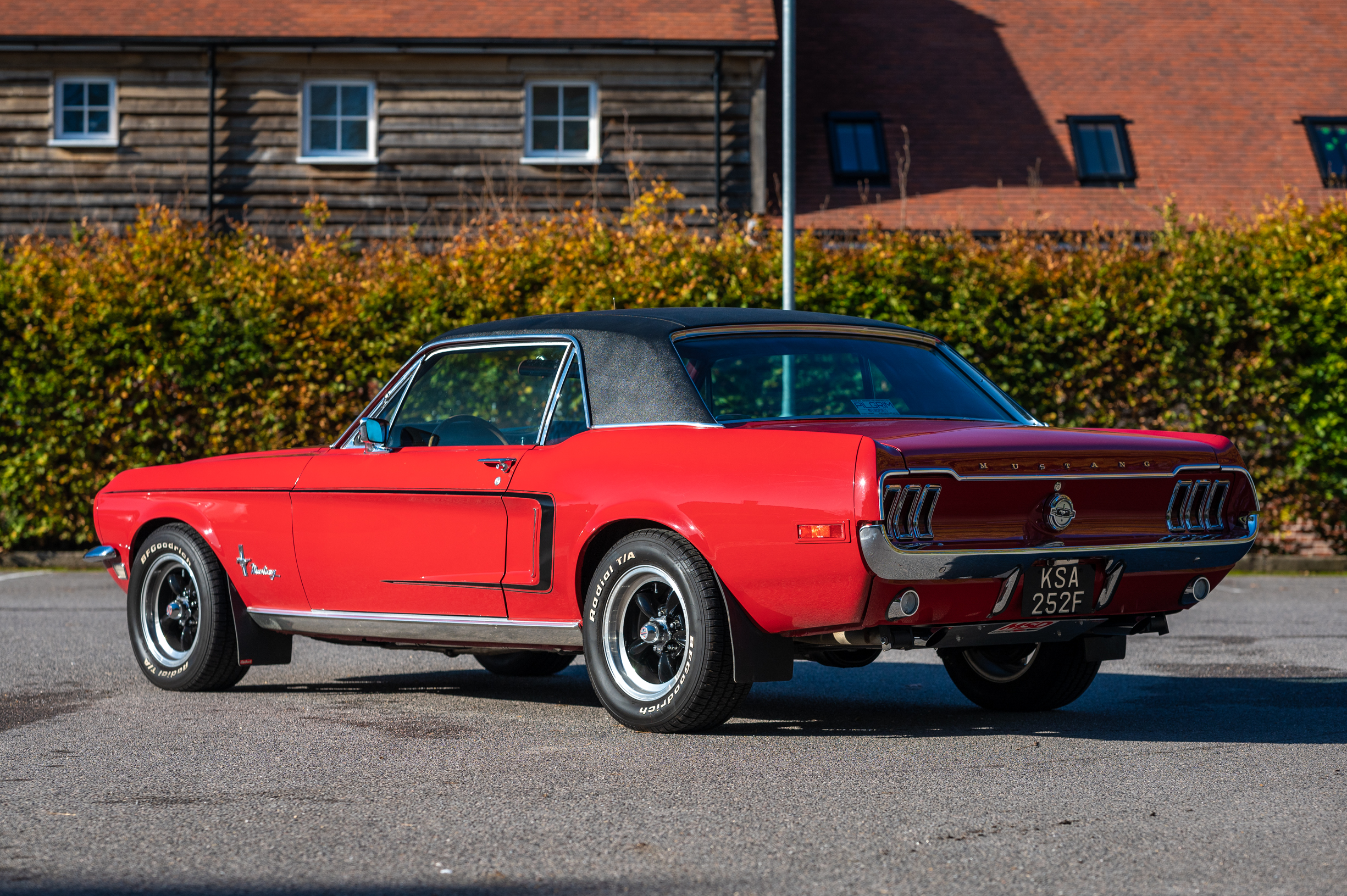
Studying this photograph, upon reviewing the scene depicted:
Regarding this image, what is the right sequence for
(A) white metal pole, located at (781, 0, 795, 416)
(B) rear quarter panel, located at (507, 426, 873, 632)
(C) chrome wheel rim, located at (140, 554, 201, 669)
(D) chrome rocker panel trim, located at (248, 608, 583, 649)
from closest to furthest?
(B) rear quarter panel, located at (507, 426, 873, 632) → (D) chrome rocker panel trim, located at (248, 608, 583, 649) → (C) chrome wheel rim, located at (140, 554, 201, 669) → (A) white metal pole, located at (781, 0, 795, 416)

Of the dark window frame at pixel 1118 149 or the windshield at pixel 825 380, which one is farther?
the dark window frame at pixel 1118 149

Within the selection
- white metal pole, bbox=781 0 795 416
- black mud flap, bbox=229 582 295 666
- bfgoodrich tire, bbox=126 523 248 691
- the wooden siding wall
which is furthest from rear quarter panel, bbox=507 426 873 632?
the wooden siding wall

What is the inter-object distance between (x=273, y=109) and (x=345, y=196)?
1531 millimetres

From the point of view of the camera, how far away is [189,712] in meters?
6.77

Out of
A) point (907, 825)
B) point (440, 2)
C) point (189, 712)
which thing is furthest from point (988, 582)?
point (440, 2)

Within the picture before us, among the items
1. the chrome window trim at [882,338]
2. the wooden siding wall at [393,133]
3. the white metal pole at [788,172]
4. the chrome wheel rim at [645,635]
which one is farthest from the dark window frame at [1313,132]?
the chrome wheel rim at [645,635]

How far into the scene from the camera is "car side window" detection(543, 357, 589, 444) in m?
6.40

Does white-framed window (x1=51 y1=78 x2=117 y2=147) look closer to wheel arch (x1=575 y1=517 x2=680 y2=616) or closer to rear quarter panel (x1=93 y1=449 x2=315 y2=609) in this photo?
rear quarter panel (x1=93 y1=449 x2=315 y2=609)

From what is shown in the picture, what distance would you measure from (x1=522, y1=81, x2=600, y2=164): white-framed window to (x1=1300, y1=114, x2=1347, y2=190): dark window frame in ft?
33.9

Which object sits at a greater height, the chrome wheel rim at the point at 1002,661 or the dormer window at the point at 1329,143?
the dormer window at the point at 1329,143

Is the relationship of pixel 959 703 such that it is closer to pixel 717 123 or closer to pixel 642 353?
pixel 642 353

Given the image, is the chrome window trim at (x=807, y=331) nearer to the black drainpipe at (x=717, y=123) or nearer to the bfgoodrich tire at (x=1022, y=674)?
the bfgoodrich tire at (x=1022, y=674)

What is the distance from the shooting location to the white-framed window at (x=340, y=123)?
73.9ft

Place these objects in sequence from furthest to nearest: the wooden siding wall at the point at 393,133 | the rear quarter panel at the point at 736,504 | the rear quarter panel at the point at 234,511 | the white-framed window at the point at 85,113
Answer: the white-framed window at the point at 85,113 < the wooden siding wall at the point at 393,133 < the rear quarter panel at the point at 234,511 < the rear quarter panel at the point at 736,504
